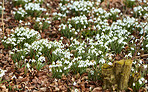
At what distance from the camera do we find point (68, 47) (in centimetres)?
489

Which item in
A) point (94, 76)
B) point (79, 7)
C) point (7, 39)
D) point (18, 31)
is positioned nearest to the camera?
point (94, 76)

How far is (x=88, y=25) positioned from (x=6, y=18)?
2.46m

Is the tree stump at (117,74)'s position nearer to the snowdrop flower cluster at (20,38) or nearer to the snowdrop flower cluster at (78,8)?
the snowdrop flower cluster at (20,38)

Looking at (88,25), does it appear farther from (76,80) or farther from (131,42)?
(76,80)

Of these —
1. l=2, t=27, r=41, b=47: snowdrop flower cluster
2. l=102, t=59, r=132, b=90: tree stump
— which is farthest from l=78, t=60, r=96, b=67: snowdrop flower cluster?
l=2, t=27, r=41, b=47: snowdrop flower cluster

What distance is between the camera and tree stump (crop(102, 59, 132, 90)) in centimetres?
343

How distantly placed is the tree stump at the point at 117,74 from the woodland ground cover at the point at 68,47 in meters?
0.18

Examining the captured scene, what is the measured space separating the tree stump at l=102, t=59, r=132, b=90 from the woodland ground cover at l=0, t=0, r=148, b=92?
0.18m

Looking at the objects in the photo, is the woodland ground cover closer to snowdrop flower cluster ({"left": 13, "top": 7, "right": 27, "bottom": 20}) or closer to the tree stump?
snowdrop flower cluster ({"left": 13, "top": 7, "right": 27, "bottom": 20})

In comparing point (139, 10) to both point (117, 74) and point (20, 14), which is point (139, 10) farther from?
point (20, 14)

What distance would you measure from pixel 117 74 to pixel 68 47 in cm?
171

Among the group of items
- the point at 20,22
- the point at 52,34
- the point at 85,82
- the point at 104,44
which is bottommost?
the point at 85,82

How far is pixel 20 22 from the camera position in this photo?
209 inches

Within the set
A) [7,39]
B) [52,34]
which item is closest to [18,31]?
[7,39]
